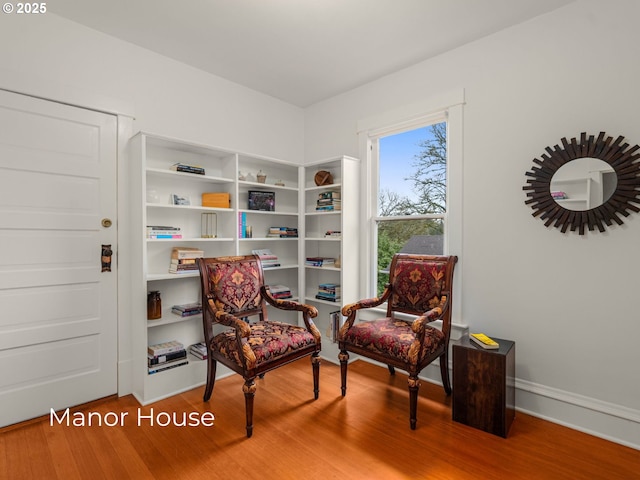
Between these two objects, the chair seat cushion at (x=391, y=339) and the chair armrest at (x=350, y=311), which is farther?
the chair armrest at (x=350, y=311)

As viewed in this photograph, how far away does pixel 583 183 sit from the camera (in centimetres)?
215

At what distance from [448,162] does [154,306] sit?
266 cm

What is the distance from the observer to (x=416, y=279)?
2.69 meters

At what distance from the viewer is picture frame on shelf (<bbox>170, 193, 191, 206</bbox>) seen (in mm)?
2792

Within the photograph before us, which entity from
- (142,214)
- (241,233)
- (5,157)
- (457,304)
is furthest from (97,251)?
(457,304)

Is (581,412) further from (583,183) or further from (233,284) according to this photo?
(233,284)

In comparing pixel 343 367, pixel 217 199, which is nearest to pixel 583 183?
pixel 343 367

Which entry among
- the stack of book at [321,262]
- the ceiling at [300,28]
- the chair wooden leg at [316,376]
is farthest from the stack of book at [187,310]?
the ceiling at [300,28]

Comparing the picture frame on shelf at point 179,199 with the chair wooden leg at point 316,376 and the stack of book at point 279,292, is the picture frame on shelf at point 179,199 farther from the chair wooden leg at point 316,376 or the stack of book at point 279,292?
the chair wooden leg at point 316,376

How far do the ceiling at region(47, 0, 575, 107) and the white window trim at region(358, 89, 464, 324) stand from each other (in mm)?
428

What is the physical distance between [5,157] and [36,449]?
1.81m

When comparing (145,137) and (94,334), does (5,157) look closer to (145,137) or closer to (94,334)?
(145,137)

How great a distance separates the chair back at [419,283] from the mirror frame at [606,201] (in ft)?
2.34

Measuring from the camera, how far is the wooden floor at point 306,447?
174 cm
